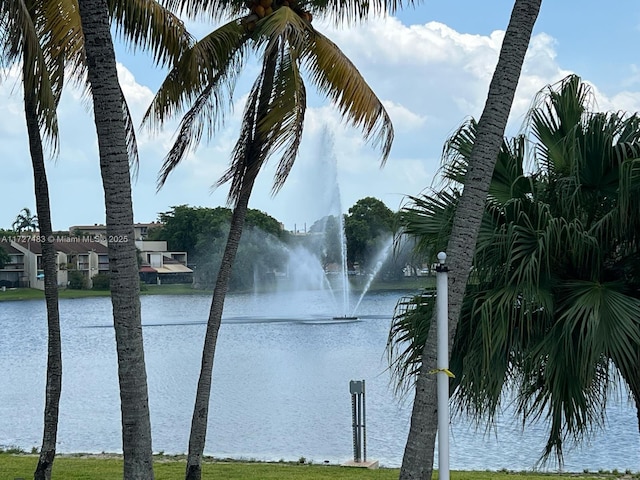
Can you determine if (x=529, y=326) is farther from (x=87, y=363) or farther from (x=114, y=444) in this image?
(x=87, y=363)

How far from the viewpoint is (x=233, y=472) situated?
14500mm

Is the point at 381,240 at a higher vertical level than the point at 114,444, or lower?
higher

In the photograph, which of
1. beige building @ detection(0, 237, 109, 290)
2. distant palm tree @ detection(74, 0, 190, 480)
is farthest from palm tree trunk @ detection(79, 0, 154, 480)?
beige building @ detection(0, 237, 109, 290)

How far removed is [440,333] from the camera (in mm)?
5957

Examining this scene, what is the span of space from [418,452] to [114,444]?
15.7m

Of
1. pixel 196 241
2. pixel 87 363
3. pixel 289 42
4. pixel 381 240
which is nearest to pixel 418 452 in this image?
pixel 289 42

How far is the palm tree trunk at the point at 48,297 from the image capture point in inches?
446

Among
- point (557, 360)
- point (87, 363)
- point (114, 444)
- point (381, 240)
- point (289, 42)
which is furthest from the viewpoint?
point (381, 240)

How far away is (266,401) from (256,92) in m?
17.4

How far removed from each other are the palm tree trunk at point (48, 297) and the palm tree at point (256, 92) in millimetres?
1489

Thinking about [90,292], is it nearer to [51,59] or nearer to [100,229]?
[100,229]

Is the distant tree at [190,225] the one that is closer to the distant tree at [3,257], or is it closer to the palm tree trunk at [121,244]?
the distant tree at [3,257]

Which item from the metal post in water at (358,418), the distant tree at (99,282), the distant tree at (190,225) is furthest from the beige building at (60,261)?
the metal post in water at (358,418)

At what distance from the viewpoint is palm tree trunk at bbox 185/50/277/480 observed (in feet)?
38.0
